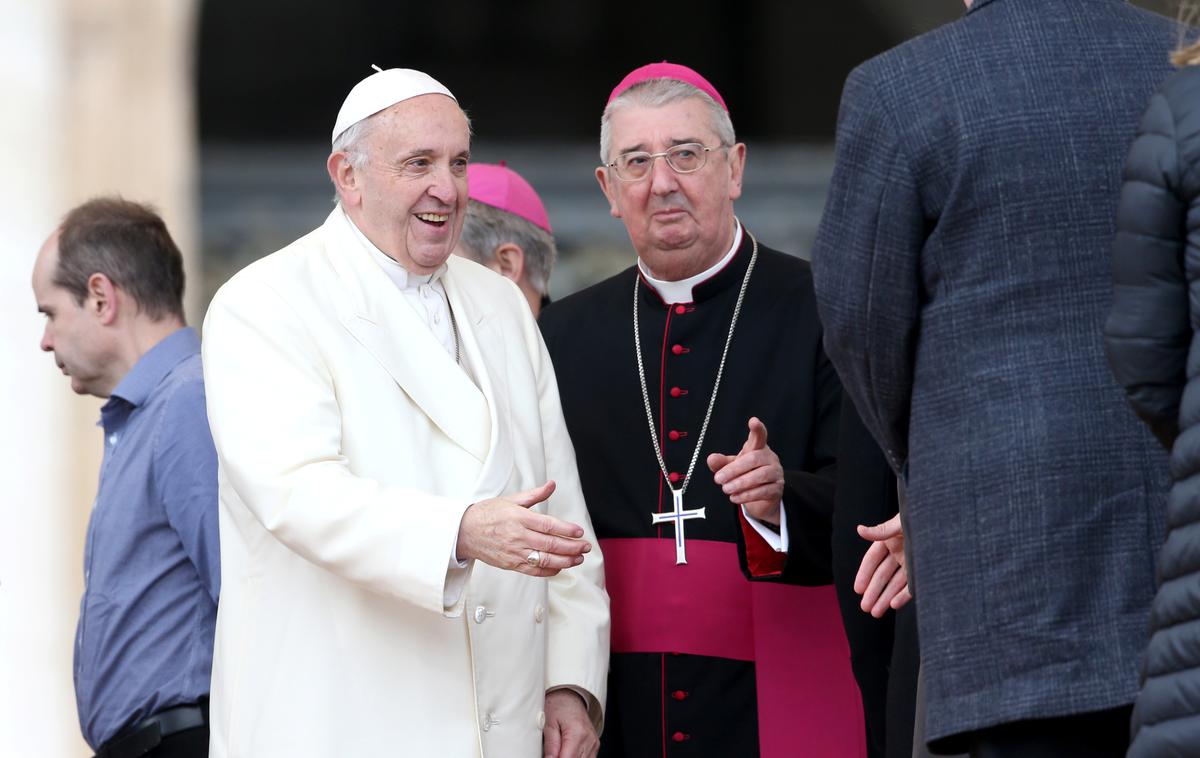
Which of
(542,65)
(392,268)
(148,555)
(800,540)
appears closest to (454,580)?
(392,268)

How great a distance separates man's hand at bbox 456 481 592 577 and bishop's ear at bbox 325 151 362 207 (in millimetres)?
739

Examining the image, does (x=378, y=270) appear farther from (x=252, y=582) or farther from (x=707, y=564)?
(x=707, y=564)

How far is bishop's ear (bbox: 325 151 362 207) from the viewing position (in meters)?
3.39

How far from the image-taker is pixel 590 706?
11.4 ft

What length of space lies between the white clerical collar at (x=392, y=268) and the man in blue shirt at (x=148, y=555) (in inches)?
24.1

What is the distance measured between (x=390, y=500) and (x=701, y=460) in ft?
3.75

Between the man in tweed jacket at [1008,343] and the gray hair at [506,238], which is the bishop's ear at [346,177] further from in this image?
the gray hair at [506,238]

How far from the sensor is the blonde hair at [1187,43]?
221cm

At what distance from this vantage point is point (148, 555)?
371cm

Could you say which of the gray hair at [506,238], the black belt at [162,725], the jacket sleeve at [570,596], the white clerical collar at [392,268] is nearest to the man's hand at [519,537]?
the jacket sleeve at [570,596]

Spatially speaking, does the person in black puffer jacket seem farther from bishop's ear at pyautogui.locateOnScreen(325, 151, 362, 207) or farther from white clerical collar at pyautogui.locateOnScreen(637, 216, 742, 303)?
white clerical collar at pyautogui.locateOnScreen(637, 216, 742, 303)

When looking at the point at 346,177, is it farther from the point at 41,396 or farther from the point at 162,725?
the point at 41,396

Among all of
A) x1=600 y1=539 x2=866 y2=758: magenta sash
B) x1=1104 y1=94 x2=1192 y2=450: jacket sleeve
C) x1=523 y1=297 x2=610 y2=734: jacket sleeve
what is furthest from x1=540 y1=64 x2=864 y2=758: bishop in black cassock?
x1=1104 y1=94 x2=1192 y2=450: jacket sleeve

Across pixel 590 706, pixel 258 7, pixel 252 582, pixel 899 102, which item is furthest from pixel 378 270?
pixel 258 7
